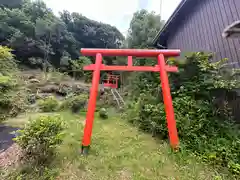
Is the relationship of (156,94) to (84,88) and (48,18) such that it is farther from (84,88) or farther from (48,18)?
(48,18)

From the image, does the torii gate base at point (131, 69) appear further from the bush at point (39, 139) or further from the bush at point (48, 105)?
the bush at point (48, 105)

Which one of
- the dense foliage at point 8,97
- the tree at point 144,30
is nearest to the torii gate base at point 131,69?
the dense foliage at point 8,97

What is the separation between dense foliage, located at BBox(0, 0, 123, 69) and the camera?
12.9m

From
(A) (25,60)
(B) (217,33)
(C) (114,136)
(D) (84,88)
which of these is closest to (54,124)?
(C) (114,136)

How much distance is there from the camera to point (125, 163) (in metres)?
3.08

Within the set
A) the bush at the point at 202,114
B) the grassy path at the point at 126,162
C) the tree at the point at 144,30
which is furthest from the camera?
the tree at the point at 144,30

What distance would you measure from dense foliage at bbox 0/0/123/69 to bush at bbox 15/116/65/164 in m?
13.2

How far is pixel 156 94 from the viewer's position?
17.8 ft

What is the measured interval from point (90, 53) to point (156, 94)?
9.47 feet

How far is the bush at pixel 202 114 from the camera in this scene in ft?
10.7

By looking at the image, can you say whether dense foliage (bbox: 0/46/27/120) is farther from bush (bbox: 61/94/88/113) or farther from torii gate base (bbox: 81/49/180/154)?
torii gate base (bbox: 81/49/180/154)

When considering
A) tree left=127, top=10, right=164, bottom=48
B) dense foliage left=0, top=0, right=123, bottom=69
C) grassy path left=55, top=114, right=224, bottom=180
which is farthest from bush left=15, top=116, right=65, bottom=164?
dense foliage left=0, top=0, right=123, bottom=69

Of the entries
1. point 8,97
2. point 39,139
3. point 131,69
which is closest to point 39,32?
point 8,97

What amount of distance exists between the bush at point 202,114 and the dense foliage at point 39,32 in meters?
13.5
